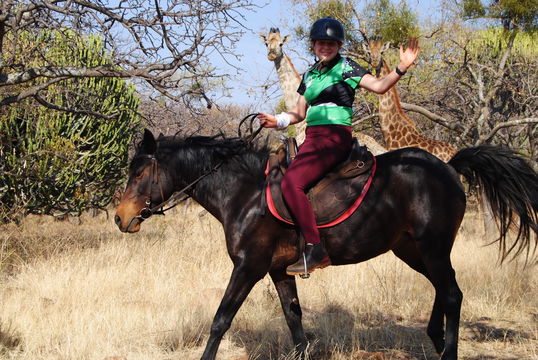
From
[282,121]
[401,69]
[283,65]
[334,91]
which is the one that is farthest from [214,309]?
[283,65]

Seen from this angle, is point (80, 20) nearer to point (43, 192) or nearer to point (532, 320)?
point (43, 192)

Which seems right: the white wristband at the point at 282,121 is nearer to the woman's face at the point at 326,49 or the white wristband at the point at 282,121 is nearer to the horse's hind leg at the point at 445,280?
the woman's face at the point at 326,49

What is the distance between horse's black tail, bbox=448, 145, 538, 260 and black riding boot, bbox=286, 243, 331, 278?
1510mm

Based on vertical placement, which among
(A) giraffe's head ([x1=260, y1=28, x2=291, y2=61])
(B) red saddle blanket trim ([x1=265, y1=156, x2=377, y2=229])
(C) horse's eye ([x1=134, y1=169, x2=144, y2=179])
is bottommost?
(B) red saddle blanket trim ([x1=265, y1=156, x2=377, y2=229])

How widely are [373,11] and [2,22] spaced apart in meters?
13.3

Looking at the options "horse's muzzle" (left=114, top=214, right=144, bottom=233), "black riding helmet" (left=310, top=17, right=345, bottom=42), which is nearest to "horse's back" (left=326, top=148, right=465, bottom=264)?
"black riding helmet" (left=310, top=17, right=345, bottom=42)

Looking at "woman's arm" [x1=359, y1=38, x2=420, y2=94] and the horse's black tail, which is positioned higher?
"woman's arm" [x1=359, y1=38, x2=420, y2=94]

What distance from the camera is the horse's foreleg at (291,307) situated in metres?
4.80

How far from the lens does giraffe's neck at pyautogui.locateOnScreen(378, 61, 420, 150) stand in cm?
1059

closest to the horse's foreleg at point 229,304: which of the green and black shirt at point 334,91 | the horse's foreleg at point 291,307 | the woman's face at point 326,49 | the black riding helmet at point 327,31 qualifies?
the horse's foreleg at point 291,307

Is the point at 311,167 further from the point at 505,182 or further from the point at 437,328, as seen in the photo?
the point at 437,328

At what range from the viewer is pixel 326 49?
4547mm

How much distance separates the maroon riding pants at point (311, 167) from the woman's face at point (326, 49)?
0.55 metres

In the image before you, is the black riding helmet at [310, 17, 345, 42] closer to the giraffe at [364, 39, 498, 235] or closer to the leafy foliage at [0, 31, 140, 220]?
the leafy foliage at [0, 31, 140, 220]
